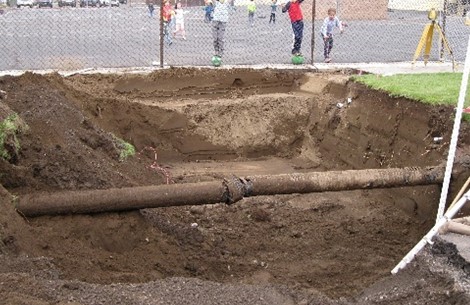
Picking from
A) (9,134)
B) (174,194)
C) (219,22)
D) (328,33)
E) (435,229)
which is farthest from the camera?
(328,33)

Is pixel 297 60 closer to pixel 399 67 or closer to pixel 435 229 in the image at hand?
pixel 399 67

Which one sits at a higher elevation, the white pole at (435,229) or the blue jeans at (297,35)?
the blue jeans at (297,35)

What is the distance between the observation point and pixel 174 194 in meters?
6.08

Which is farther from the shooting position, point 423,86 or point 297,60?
point 297,60

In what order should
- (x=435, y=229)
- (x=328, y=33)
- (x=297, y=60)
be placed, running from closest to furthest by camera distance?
(x=435, y=229), (x=297, y=60), (x=328, y=33)

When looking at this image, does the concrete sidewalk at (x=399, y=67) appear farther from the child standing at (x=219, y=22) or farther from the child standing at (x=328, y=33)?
the child standing at (x=219, y=22)

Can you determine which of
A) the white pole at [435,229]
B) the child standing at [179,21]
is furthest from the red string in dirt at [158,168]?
the child standing at [179,21]

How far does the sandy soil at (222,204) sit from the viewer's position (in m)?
4.99

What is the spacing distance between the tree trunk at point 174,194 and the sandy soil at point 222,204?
0.16 metres

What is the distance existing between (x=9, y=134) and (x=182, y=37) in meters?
17.4

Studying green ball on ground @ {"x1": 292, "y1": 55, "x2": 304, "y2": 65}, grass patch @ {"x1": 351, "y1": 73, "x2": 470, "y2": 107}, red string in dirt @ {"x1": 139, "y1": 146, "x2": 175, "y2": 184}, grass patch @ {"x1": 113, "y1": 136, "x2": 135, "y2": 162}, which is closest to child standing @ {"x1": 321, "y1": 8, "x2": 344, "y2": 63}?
green ball on ground @ {"x1": 292, "y1": 55, "x2": 304, "y2": 65}

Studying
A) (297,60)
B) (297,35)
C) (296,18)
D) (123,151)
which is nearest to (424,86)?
(123,151)

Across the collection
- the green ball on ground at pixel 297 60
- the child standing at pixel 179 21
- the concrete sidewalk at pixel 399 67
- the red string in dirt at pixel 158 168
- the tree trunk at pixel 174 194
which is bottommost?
the red string in dirt at pixel 158 168

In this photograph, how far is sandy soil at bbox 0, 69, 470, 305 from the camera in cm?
499
